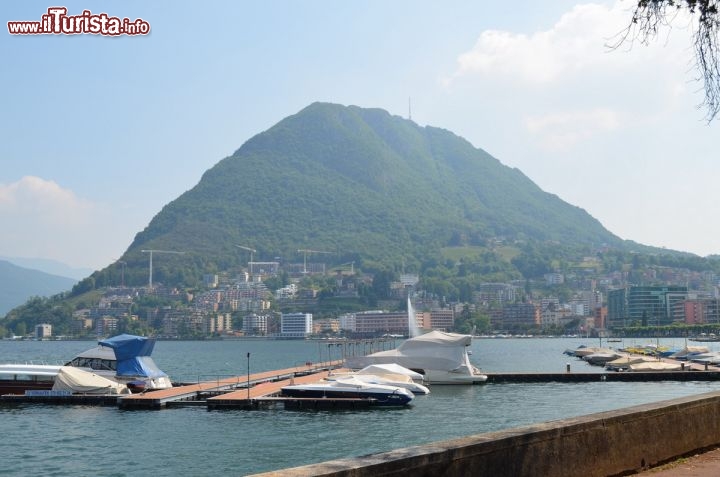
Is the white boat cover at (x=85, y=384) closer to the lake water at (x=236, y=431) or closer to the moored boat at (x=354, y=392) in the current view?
the lake water at (x=236, y=431)

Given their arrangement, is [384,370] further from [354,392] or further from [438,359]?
[438,359]

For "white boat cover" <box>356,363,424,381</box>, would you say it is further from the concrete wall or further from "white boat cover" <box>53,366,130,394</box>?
the concrete wall

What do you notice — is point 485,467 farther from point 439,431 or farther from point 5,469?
point 439,431

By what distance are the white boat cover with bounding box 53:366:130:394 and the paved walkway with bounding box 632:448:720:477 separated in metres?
45.5

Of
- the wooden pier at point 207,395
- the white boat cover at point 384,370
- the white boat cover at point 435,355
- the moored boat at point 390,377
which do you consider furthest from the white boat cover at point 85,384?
the white boat cover at point 435,355

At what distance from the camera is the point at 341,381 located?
5116 cm

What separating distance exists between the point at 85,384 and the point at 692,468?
4699cm

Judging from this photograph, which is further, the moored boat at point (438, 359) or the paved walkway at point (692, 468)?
the moored boat at point (438, 359)

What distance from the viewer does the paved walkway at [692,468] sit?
1069cm

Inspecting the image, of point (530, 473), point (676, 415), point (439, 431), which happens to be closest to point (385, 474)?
point (530, 473)

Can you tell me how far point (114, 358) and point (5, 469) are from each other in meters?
26.1

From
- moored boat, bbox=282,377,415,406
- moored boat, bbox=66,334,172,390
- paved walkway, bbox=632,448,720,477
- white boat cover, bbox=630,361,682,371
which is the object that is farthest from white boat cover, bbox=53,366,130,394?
paved walkway, bbox=632,448,720,477

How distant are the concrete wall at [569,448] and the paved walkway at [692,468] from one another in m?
0.15

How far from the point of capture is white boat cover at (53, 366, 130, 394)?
52.7m
